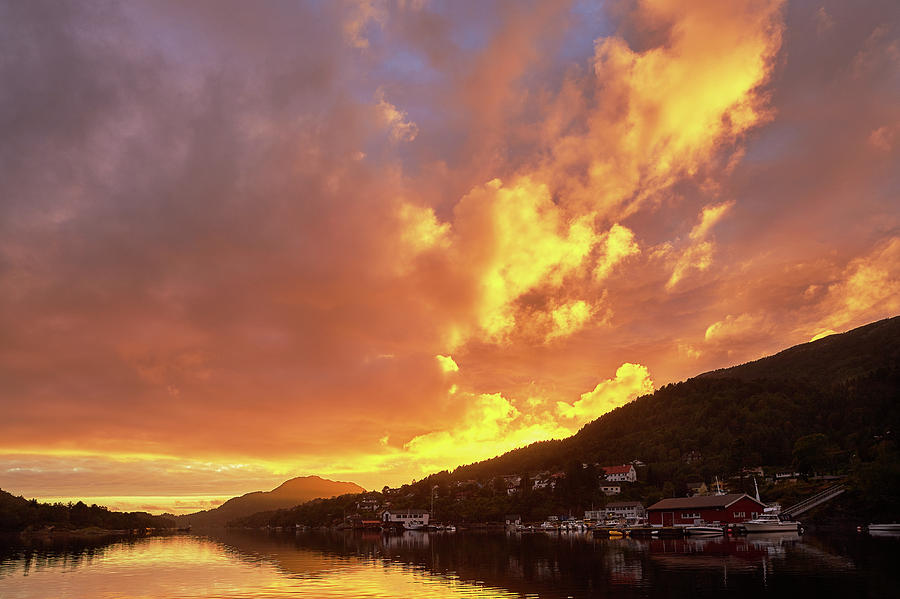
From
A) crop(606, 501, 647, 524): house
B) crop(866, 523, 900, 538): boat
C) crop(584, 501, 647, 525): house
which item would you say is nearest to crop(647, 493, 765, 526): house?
crop(866, 523, 900, 538): boat

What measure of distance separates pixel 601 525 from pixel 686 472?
6927 cm

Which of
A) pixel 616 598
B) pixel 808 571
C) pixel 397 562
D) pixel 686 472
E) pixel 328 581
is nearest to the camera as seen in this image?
pixel 616 598

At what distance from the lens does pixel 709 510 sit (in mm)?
115062

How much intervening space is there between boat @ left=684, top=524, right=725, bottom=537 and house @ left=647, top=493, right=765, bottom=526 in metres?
3.67

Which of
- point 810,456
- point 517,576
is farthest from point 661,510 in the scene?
point 517,576

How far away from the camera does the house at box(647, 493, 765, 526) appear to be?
112500 mm

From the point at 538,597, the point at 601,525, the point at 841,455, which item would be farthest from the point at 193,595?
the point at 841,455

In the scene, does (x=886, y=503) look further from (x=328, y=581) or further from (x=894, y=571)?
(x=328, y=581)

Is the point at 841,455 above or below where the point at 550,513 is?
above

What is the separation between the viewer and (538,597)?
36062 mm

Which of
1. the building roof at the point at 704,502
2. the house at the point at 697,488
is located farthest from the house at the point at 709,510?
the house at the point at 697,488

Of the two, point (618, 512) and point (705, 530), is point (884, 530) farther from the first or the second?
point (618, 512)

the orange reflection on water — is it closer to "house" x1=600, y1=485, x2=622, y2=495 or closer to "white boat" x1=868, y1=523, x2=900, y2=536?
"white boat" x1=868, y1=523, x2=900, y2=536

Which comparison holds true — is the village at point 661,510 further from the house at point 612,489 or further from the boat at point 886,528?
the boat at point 886,528
